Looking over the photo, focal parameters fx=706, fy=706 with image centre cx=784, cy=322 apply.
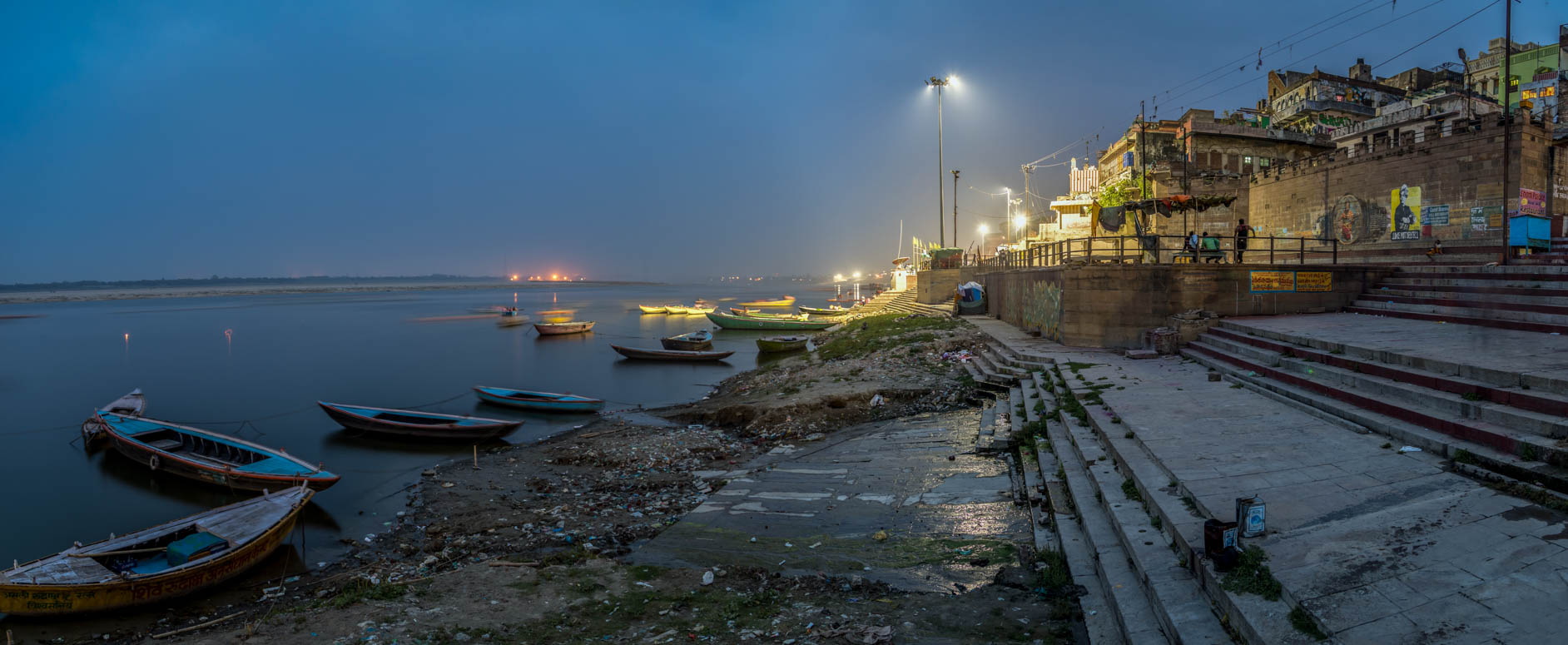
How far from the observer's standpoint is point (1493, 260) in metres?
18.8

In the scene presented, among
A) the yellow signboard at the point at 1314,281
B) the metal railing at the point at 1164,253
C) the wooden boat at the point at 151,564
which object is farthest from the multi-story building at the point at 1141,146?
the wooden boat at the point at 151,564

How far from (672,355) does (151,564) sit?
27.1 meters

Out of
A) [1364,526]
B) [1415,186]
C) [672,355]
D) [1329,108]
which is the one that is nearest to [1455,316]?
[1364,526]

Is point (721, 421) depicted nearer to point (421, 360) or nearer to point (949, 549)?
point (949, 549)

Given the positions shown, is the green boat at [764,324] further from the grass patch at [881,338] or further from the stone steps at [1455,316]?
the stone steps at [1455,316]

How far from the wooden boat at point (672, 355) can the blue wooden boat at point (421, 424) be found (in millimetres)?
16431

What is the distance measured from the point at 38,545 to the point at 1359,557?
71.3 feet

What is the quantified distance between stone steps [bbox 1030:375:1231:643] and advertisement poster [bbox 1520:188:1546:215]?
22.9 meters

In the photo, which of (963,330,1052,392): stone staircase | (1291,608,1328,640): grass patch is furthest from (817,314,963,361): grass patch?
(1291,608,1328,640): grass patch

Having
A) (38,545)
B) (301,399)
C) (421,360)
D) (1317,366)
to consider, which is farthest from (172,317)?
(1317,366)

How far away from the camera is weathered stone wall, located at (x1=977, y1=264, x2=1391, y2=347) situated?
16641 mm

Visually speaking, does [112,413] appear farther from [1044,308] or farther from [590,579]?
[1044,308]

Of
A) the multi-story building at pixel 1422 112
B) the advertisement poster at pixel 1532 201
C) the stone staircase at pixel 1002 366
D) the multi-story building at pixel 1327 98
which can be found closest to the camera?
the stone staircase at pixel 1002 366

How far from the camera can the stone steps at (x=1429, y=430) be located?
19.0 feet
